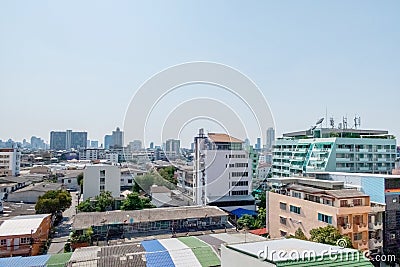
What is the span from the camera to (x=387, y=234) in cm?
843

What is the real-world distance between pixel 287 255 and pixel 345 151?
13406 millimetres

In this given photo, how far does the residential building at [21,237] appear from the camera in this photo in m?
8.21

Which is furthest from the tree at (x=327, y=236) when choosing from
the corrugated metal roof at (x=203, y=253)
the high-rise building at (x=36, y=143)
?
the high-rise building at (x=36, y=143)

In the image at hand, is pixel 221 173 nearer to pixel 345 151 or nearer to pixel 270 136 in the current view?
pixel 270 136

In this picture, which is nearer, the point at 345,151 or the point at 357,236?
the point at 357,236

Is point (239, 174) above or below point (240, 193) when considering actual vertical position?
above

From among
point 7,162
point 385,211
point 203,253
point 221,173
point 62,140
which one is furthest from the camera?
point 62,140

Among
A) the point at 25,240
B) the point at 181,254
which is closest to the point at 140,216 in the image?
the point at 25,240

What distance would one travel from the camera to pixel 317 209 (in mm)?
8219

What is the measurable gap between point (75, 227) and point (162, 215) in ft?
9.21

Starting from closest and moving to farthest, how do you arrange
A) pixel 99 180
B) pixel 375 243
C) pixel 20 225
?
pixel 375 243, pixel 20 225, pixel 99 180

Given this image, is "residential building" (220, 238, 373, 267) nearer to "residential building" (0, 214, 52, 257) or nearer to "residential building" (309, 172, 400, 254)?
"residential building" (309, 172, 400, 254)

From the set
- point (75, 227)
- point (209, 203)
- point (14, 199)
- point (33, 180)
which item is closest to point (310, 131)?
point (209, 203)

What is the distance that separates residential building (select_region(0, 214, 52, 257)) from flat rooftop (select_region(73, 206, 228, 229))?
0.99 m
